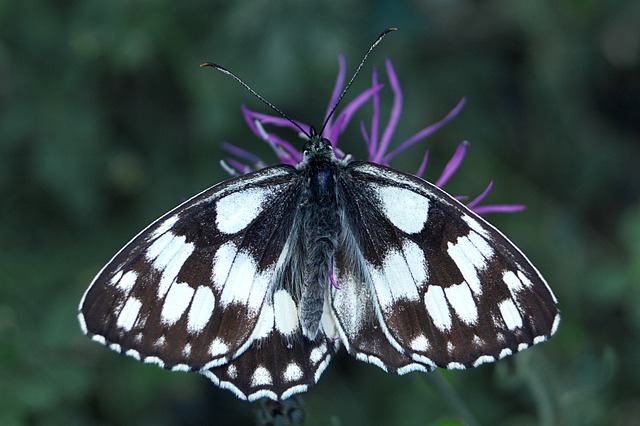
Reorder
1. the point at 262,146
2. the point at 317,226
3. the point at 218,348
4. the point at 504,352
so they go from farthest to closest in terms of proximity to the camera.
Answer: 1. the point at 262,146
2. the point at 317,226
3. the point at 218,348
4. the point at 504,352

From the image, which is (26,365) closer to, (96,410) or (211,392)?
(96,410)

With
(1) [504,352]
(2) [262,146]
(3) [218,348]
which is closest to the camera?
(1) [504,352]

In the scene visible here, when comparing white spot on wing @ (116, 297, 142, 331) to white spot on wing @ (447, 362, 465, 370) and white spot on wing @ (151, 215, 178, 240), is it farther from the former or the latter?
white spot on wing @ (447, 362, 465, 370)

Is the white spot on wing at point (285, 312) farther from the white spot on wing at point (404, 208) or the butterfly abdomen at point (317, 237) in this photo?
the white spot on wing at point (404, 208)

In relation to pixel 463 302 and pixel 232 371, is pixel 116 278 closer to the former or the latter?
pixel 232 371

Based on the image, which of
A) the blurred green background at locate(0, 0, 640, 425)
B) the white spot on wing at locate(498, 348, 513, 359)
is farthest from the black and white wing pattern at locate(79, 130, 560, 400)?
the blurred green background at locate(0, 0, 640, 425)

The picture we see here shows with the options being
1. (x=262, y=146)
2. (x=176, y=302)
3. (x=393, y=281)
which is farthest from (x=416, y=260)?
(x=262, y=146)

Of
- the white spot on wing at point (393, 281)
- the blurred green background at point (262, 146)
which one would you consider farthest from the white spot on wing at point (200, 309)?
the blurred green background at point (262, 146)
